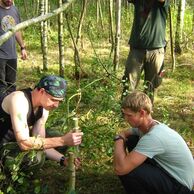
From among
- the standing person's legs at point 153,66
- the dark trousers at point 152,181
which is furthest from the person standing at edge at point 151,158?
the standing person's legs at point 153,66

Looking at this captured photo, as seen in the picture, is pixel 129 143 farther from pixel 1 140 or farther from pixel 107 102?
pixel 1 140

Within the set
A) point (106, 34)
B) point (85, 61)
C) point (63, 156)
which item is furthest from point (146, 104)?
point (106, 34)

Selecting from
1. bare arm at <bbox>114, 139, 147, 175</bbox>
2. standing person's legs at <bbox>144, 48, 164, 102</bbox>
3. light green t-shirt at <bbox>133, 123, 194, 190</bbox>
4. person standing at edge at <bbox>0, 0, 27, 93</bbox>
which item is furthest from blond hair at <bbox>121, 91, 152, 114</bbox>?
person standing at edge at <bbox>0, 0, 27, 93</bbox>

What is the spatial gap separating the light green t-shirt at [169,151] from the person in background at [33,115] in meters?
0.50

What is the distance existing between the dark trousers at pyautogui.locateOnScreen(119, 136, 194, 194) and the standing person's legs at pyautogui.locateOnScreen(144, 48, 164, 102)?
1979 mm

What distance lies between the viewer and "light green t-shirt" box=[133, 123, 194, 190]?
288 centimetres

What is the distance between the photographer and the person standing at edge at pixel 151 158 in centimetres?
290

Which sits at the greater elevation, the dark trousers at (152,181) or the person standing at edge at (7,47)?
the person standing at edge at (7,47)

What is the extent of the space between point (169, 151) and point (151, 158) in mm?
152

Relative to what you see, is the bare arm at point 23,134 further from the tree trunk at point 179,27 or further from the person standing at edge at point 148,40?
the tree trunk at point 179,27

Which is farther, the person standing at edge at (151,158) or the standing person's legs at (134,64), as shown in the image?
the standing person's legs at (134,64)

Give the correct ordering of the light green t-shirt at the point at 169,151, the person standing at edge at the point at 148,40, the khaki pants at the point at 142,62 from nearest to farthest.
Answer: the light green t-shirt at the point at 169,151 → the person standing at edge at the point at 148,40 → the khaki pants at the point at 142,62

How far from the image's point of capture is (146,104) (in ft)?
9.64

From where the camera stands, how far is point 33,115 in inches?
131
